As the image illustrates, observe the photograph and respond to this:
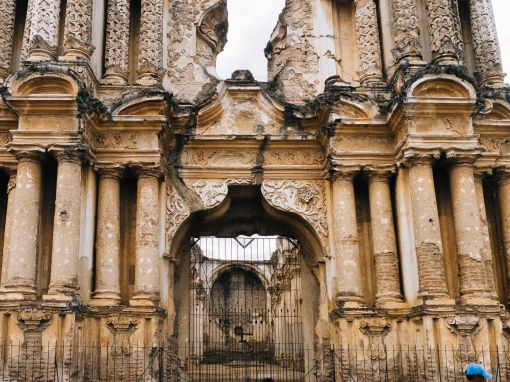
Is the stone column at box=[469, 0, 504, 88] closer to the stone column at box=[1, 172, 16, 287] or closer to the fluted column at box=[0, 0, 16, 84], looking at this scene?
the stone column at box=[1, 172, 16, 287]

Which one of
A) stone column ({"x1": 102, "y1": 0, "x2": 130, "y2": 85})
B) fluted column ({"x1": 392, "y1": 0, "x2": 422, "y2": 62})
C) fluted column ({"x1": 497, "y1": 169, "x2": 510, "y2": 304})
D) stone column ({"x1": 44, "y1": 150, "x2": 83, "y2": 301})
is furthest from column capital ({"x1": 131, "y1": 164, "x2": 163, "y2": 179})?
fluted column ({"x1": 497, "y1": 169, "x2": 510, "y2": 304})

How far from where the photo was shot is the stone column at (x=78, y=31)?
11.2 meters

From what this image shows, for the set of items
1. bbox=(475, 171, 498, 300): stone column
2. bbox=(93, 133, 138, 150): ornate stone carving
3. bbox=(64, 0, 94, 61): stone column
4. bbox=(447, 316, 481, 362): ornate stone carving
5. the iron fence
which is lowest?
the iron fence

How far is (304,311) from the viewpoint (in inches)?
501

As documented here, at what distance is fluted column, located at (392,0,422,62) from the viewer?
457 inches

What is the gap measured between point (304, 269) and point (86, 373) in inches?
189

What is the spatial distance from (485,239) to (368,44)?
4230mm

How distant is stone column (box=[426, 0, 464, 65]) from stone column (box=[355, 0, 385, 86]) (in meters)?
1.00

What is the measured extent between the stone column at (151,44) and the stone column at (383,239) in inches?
169

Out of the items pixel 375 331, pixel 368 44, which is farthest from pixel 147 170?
pixel 368 44

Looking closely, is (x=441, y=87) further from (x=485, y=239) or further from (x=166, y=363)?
(x=166, y=363)

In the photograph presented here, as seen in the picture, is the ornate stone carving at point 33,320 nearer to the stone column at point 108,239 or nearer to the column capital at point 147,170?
the stone column at point 108,239

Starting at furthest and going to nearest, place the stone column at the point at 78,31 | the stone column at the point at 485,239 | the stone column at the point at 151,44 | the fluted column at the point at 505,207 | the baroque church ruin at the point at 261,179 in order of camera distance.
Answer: the stone column at the point at 151,44 < the fluted column at the point at 505,207 < the stone column at the point at 78,31 < the stone column at the point at 485,239 < the baroque church ruin at the point at 261,179

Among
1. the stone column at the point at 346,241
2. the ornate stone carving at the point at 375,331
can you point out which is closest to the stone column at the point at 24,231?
the stone column at the point at 346,241
